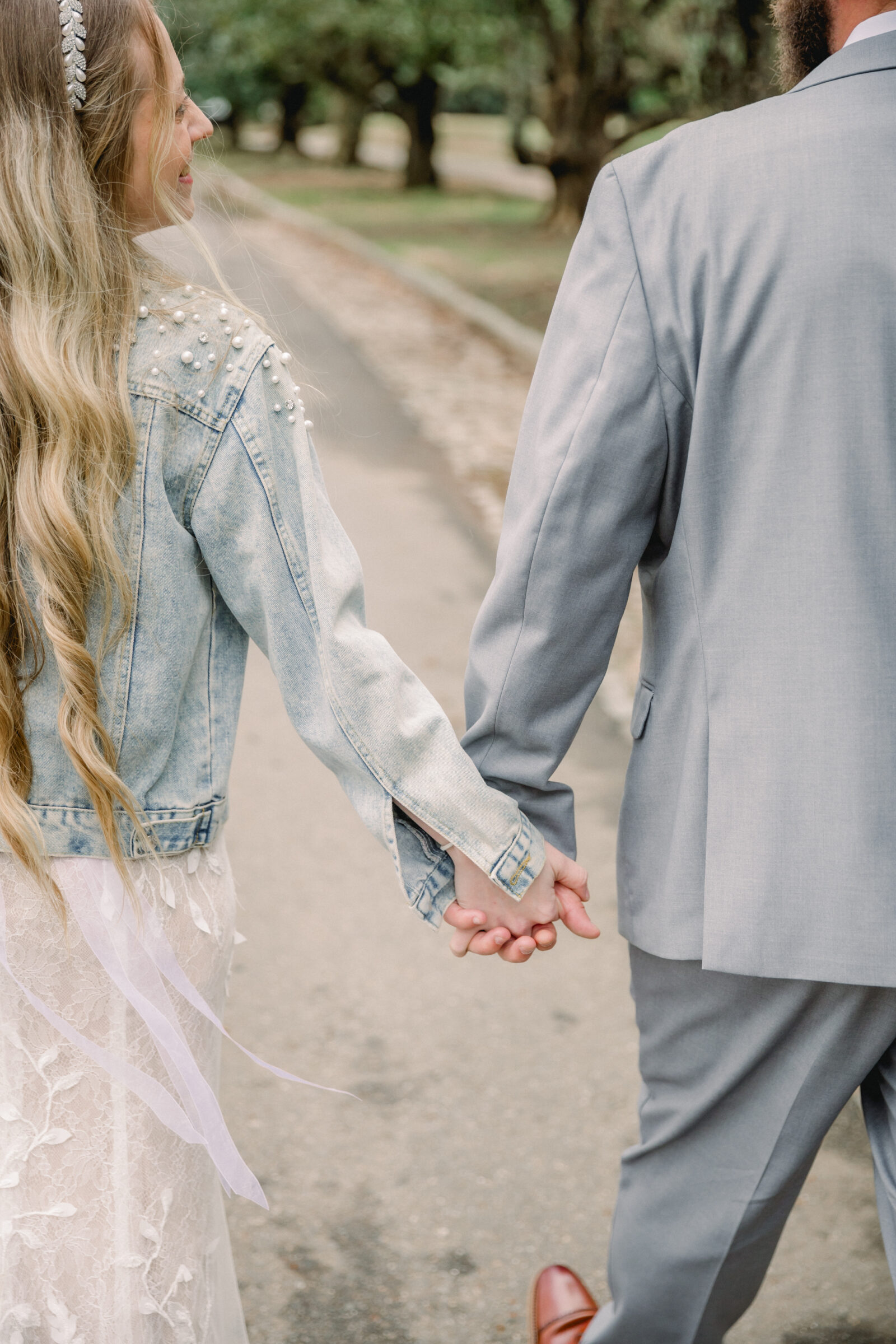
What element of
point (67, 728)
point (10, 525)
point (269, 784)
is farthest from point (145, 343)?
point (269, 784)

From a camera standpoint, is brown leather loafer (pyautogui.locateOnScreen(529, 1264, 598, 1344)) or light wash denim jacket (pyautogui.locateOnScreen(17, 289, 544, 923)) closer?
light wash denim jacket (pyautogui.locateOnScreen(17, 289, 544, 923))

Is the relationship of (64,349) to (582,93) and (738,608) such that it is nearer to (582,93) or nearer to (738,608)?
(738,608)

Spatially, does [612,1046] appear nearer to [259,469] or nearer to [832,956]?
[832,956]

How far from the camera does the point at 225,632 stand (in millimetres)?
1864

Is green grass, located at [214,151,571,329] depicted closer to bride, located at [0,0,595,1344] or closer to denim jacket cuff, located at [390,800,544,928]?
denim jacket cuff, located at [390,800,544,928]

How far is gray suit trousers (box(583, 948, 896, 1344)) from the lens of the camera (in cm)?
185

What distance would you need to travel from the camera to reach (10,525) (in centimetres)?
162

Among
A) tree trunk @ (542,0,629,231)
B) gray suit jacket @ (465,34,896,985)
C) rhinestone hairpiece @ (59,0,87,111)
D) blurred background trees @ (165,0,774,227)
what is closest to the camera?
rhinestone hairpiece @ (59,0,87,111)

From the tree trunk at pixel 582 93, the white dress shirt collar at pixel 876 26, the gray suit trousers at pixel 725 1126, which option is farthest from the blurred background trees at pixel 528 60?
the gray suit trousers at pixel 725 1126

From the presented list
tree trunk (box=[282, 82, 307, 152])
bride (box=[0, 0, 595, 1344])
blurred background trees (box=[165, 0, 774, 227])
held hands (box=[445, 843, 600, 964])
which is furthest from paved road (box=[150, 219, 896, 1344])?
tree trunk (box=[282, 82, 307, 152])

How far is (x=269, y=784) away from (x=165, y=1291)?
3066 mm

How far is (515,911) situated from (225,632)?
57 centimetres

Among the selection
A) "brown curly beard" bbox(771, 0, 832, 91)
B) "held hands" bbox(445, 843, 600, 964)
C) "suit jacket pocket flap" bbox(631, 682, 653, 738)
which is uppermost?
"brown curly beard" bbox(771, 0, 832, 91)

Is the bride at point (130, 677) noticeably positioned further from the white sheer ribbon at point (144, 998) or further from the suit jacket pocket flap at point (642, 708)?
the suit jacket pocket flap at point (642, 708)
